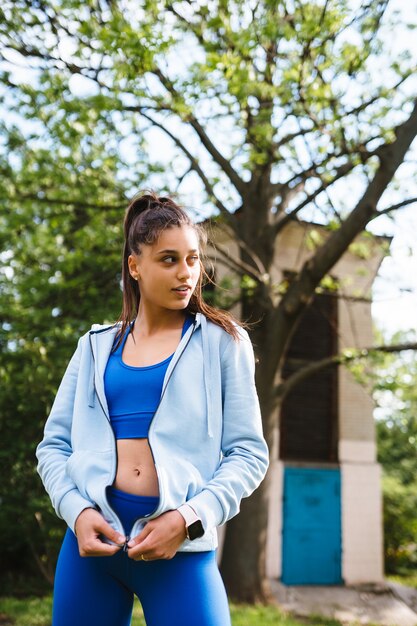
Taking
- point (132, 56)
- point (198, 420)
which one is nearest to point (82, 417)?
point (198, 420)

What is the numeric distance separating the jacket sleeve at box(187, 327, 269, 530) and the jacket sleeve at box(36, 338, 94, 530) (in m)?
0.32

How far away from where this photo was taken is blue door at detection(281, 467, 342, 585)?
11.1m

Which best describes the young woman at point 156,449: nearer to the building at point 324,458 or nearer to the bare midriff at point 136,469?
the bare midriff at point 136,469

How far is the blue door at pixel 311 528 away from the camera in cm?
1111

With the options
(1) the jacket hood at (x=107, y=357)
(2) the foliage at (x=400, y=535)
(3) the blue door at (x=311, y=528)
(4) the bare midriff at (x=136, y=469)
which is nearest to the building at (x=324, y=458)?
(3) the blue door at (x=311, y=528)

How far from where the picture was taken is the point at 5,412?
7531mm

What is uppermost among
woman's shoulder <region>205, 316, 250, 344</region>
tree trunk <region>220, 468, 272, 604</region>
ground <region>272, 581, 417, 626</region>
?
woman's shoulder <region>205, 316, 250, 344</region>

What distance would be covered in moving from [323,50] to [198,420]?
5.91 metres

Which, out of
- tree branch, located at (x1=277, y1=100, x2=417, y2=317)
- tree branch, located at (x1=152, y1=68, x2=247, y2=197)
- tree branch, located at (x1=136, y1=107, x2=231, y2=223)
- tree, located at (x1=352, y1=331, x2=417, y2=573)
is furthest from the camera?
tree, located at (x1=352, y1=331, x2=417, y2=573)

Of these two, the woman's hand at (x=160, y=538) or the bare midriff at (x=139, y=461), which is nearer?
the woman's hand at (x=160, y=538)

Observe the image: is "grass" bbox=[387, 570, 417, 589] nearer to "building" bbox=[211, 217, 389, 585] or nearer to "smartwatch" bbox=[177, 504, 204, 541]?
"building" bbox=[211, 217, 389, 585]

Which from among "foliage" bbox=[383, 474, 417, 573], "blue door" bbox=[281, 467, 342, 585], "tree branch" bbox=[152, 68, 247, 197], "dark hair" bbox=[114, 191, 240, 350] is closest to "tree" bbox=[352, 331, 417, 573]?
"foliage" bbox=[383, 474, 417, 573]

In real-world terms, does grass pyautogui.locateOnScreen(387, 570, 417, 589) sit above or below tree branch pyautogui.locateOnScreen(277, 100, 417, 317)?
below

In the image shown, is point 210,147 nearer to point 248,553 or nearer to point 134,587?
point 248,553
